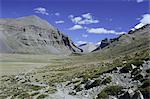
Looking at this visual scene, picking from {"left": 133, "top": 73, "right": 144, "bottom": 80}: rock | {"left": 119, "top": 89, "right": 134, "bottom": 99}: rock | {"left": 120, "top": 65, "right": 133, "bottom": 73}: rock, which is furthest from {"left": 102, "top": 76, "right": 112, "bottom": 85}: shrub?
{"left": 119, "top": 89, "right": 134, "bottom": 99}: rock

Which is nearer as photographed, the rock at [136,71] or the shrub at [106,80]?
the rock at [136,71]

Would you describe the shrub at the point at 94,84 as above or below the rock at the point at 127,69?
below

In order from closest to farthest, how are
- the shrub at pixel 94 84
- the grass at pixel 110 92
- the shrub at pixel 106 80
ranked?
the grass at pixel 110 92, the shrub at pixel 106 80, the shrub at pixel 94 84

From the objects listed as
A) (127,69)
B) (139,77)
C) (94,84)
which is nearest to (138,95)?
(139,77)

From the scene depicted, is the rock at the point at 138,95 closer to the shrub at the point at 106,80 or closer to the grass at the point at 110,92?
the grass at the point at 110,92

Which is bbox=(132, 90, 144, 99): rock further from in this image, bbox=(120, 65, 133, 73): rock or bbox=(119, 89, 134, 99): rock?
bbox=(120, 65, 133, 73): rock

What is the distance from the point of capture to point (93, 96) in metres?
28.8

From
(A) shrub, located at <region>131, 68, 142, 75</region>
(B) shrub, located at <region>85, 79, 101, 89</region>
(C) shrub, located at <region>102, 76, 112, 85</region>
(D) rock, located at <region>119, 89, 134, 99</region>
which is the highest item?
(A) shrub, located at <region>131, 68, 142, 75</region>

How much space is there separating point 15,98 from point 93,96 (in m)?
12.2

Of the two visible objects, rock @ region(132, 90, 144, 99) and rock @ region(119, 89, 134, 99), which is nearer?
rock @ region(132, 90, 144, 99)

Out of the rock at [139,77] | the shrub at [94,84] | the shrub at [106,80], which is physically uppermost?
the rock at [139,77]

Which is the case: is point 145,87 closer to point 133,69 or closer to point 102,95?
point 102,95

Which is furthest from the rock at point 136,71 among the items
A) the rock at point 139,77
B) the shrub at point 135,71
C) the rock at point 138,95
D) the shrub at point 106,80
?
the rock at point 138,95

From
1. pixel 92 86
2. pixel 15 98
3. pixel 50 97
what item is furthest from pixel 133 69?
→ pixel 15 98
